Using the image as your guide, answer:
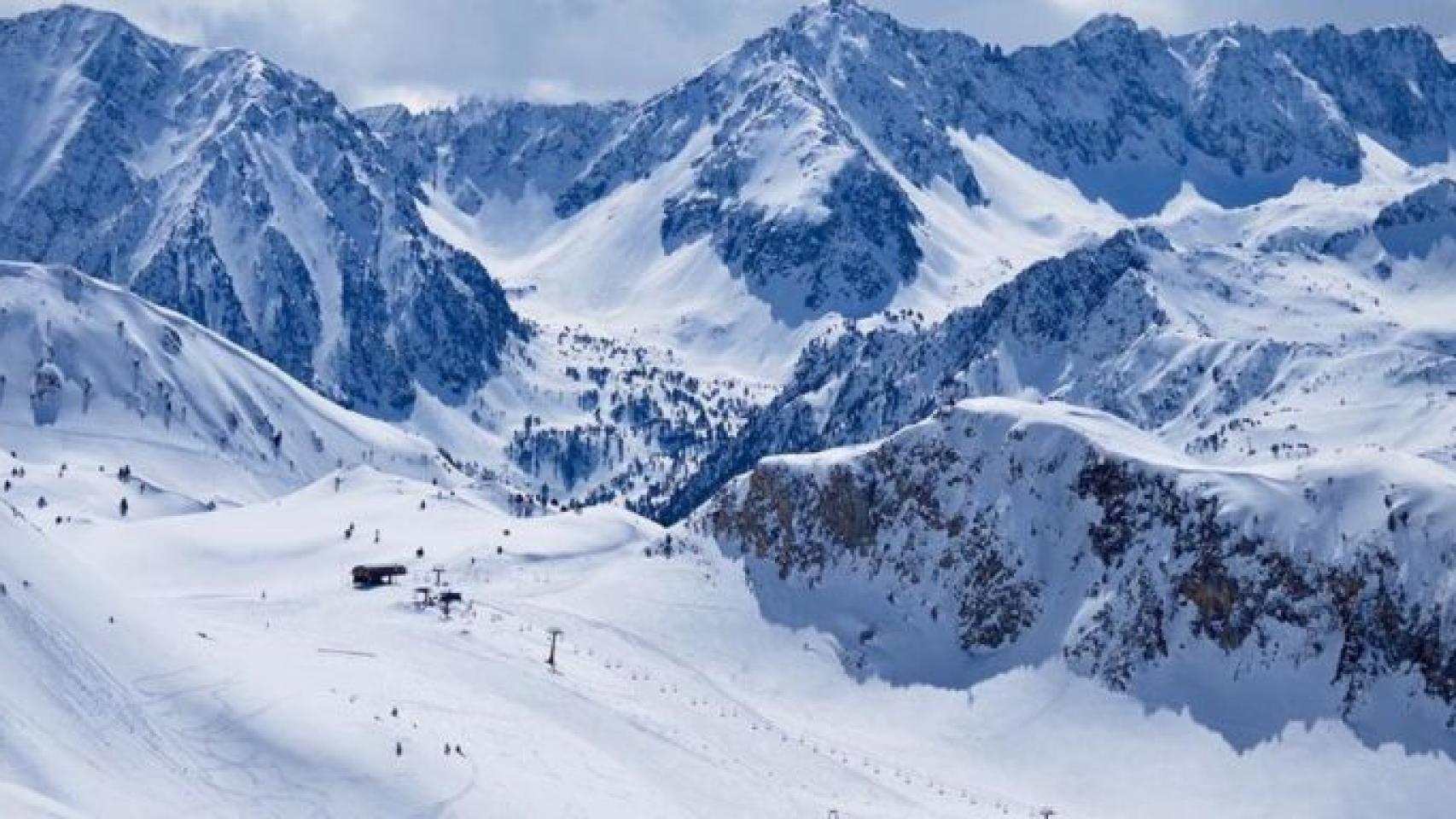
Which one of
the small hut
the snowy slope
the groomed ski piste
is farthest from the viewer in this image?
the small hut

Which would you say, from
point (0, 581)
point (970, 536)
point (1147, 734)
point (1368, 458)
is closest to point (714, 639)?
point (970, 536)

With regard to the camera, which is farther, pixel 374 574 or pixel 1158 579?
pixel 1158 579

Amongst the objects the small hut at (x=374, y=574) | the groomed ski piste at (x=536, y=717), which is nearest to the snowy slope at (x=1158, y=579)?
the groomed ski piste at (x=536, y=717)

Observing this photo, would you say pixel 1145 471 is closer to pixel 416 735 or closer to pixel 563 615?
pixel 563 615

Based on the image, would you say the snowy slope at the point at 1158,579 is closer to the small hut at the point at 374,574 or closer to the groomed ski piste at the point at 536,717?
the groomed ski piste at the point at 536,717

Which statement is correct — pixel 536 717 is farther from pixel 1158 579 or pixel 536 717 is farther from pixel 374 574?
pixel 1158 579

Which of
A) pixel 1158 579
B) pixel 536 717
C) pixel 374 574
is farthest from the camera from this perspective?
pixel 1158 579

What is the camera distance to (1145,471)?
18662 centimetres

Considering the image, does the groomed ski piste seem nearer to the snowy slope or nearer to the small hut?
the snowy slope

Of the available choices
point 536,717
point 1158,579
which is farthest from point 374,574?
point 1158,579

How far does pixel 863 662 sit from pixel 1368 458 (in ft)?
168

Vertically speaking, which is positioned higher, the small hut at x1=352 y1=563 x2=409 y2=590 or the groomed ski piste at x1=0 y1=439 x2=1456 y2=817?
the small hut at x1=352 y1=563 x2=409 y2=590

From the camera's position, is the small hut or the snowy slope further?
the small hut

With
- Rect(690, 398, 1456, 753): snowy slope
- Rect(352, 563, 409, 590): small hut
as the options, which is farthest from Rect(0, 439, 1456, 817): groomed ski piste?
Rect(352, 563, 409, 590): small hut
